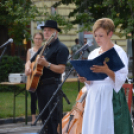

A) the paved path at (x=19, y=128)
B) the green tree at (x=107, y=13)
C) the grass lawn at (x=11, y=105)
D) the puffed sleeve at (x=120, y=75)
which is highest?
the green tree at (x=107, y=13)

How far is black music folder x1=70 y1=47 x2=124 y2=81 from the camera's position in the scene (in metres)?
2.71

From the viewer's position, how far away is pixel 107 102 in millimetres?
2916

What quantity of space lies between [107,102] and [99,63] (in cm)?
41

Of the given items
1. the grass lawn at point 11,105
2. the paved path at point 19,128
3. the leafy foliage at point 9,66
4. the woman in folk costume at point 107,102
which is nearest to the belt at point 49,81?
the woman in folk costume at point 107,102

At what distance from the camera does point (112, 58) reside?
2.73 metres

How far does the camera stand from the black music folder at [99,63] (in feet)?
8.87

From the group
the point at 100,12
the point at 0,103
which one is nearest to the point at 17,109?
the point at 0,103

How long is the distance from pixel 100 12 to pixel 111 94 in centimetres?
704

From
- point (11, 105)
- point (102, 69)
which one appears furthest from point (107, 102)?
point (11, 105)

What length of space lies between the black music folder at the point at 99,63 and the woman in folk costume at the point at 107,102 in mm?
94

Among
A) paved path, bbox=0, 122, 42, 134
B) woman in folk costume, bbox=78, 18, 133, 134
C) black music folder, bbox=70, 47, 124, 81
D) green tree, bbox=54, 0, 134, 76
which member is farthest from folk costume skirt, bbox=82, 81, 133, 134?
green tree, bbox=54, 0, 134, 76

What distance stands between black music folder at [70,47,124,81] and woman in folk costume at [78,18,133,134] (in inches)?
3.7

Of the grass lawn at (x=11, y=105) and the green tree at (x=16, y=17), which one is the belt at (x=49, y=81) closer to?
the grass lawn at (x=11, y=105)

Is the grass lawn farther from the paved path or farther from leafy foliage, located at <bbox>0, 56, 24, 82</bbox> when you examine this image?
leafy foliage, located at <bbox>0, 56, 24, 82</bbox>
